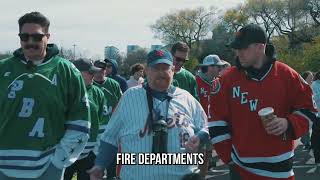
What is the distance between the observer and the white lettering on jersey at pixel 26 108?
4.18 meters

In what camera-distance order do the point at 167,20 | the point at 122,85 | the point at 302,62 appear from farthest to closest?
the point at 167,20
the point at 302,62
the point at 122,85

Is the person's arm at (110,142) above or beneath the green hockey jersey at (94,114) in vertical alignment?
above

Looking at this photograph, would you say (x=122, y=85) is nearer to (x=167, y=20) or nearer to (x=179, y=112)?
(x=179, y=112)

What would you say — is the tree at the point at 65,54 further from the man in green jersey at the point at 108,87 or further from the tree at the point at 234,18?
the tree at the point at 234,18

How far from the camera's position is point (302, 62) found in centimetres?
5125

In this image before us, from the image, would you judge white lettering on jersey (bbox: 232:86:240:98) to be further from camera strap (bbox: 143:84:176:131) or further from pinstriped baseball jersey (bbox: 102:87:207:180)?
camera strap (bbox: 143:84:176:131)

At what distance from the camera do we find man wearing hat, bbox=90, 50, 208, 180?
3980 millimetres

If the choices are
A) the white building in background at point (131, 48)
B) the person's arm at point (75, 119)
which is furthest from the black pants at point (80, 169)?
the white building in background at point (131, 48)

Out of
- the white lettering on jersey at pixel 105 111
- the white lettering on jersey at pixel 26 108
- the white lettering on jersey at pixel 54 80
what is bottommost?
the white lettering on jersey at pixel 105 111

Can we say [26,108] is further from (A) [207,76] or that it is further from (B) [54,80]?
(A) [207,76]

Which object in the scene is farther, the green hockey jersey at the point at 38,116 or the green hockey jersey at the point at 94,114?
the green hockey jersey at the point at 94,114

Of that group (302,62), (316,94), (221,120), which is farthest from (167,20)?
(221,120)

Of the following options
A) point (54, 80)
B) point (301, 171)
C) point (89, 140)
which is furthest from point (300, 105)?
point (301, 171)

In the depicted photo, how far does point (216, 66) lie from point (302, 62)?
43.5 metres
